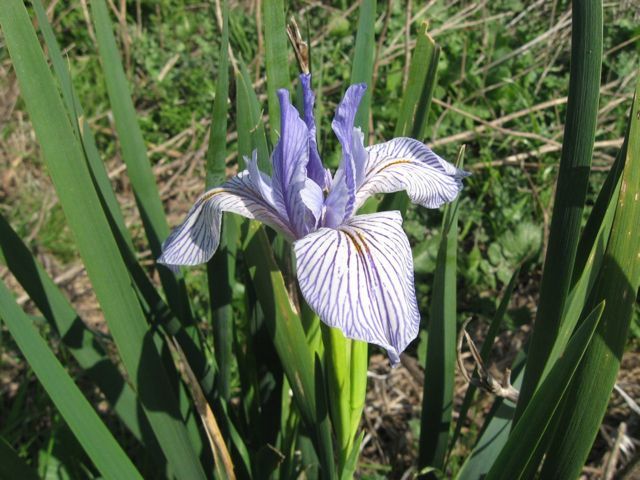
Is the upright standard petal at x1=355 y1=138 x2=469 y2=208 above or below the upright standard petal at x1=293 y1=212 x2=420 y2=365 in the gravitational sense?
above

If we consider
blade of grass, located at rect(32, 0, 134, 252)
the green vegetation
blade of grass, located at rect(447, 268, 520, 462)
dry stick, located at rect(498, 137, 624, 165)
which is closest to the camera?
the green vegetation

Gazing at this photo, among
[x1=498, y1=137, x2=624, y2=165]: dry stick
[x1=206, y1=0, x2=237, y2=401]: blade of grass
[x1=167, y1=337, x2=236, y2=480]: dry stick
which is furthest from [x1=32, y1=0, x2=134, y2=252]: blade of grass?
[x1=498, y1=137, x2=624, y2=165]: dry stick

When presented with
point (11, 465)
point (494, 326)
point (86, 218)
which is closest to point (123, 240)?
point (86, 218)

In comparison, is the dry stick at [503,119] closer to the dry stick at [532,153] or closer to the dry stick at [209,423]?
the dry stick at [532,153]

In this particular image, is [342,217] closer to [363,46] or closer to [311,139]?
[311,139]

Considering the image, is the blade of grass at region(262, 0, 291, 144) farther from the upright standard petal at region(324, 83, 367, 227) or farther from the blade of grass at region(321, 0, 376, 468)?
the blade of grass at region(321, 0, 376, 468)

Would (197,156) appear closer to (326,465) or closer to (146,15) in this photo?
(146,15)
